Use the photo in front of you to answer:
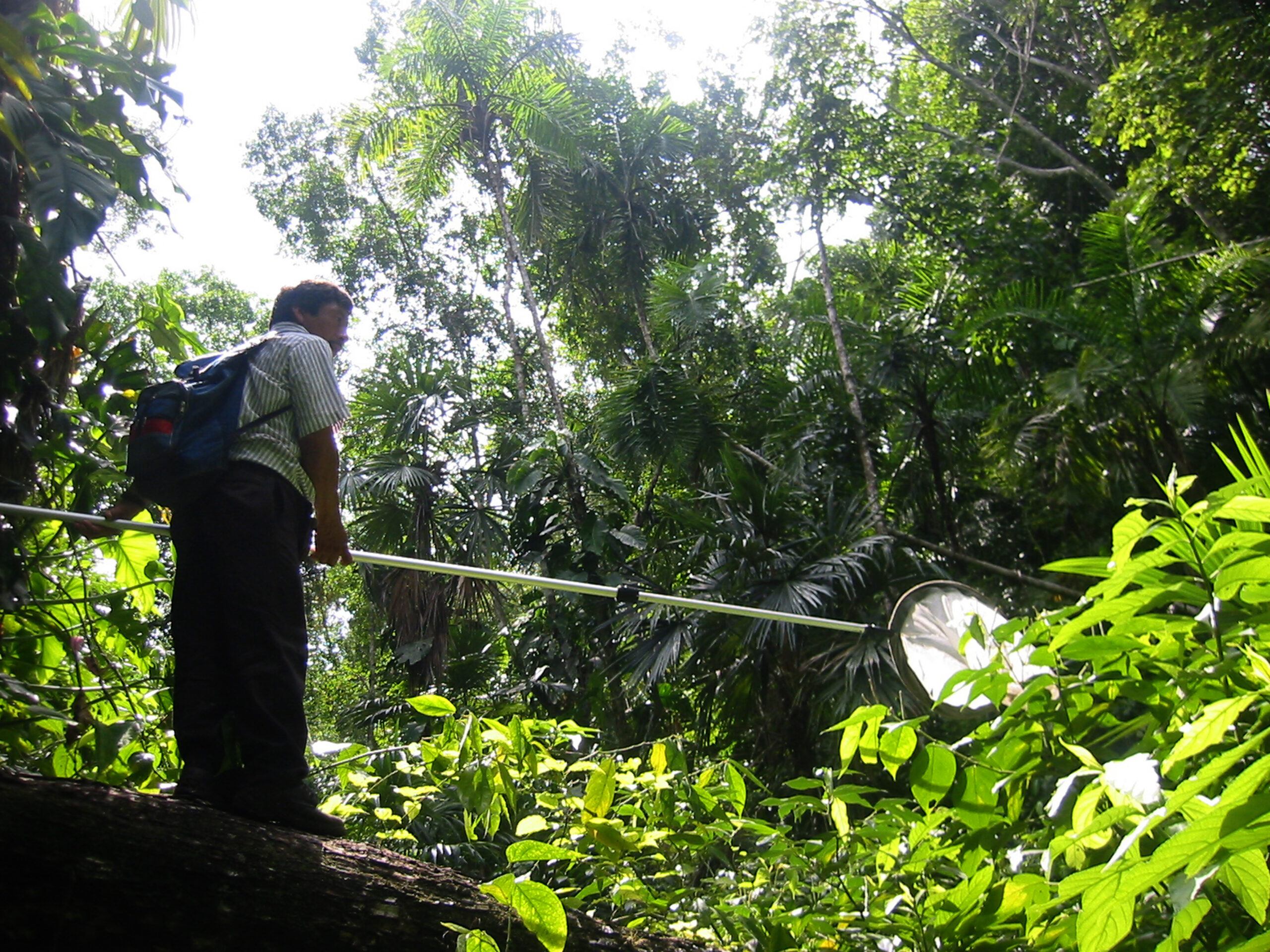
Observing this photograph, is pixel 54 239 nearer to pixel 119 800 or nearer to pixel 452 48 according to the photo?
pixel 119 800

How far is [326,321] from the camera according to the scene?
2627mm

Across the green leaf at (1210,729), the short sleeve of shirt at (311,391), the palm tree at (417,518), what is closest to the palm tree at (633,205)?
the palm tree at (417,518)

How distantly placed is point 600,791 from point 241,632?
862 mm

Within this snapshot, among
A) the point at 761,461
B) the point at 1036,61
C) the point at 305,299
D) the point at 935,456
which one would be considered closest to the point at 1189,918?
the point at 305,299

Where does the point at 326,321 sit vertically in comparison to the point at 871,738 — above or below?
above

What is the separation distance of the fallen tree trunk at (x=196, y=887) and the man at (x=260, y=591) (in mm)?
426

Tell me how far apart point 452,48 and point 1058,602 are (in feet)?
29.3

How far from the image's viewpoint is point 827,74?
9.88 m

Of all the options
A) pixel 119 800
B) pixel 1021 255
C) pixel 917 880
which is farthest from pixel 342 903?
pixel 1021 255

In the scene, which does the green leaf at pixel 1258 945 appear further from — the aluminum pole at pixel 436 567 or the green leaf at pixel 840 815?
the aluminum pole at pixel 436 567

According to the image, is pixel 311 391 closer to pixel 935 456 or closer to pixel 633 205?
pixel 935 456

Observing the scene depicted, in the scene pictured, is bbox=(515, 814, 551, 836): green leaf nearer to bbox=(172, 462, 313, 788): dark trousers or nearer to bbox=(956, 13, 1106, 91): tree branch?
bbox=(172, 462, 313, 788): dark trousers

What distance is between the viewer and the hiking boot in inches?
70.2

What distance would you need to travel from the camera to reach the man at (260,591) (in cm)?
186
